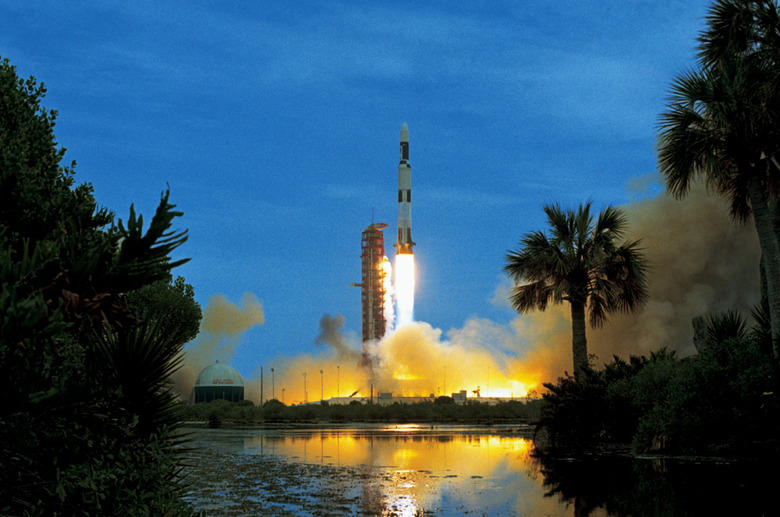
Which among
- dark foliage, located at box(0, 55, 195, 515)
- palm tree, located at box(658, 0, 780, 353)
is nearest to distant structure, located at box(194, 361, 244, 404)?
palm tree, located at box(658, 0, 780, 353)

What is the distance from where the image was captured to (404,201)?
101562 millimetres

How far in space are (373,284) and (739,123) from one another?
95.7m

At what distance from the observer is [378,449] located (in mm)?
30406

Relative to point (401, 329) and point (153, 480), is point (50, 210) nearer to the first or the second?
point (153, 480)

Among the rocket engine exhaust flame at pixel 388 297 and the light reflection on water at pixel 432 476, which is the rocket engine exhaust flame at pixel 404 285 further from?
the light reflection on water at pixel 432 476

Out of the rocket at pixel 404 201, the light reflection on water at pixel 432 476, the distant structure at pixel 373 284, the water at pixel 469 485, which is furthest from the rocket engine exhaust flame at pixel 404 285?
the water at pixel 469 485

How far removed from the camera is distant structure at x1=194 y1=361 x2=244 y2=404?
10238 centimetres

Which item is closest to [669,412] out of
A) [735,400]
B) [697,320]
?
[735,400]

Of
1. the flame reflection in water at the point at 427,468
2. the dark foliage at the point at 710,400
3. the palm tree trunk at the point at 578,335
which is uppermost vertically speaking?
the palm tree trunk at the point at 578,335

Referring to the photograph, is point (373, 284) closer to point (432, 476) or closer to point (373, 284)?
point (373, 284)

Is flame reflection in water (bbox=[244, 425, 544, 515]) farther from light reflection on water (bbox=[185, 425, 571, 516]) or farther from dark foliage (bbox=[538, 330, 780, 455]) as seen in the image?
dark foliage (bbox=[538, 330, 780, 455])

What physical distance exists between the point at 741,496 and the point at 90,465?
1206 centimetres

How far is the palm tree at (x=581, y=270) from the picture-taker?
1310 inches

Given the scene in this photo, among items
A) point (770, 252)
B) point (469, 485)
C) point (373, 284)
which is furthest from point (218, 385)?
point (770, 252)
